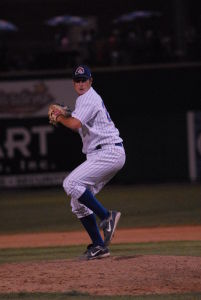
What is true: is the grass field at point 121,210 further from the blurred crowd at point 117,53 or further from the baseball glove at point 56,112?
the blurred crowd at point 117,53

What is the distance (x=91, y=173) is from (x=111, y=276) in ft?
3.79

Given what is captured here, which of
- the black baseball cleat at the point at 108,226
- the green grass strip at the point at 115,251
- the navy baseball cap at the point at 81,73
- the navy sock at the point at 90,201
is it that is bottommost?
the green grass strip at the point at 115,251

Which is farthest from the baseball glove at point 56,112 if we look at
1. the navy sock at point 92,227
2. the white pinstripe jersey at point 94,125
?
the navy sock at point 92,227

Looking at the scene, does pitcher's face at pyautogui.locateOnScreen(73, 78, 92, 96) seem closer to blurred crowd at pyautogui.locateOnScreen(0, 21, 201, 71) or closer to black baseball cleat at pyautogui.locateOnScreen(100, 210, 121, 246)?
black baseball cleat at pyautogui.locateOnScreen(100, 210, 121, 246)

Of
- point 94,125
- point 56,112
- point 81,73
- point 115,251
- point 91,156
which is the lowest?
point 115,251

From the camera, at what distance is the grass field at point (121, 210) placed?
31.6ft

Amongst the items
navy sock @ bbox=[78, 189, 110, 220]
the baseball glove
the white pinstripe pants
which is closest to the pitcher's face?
the baseball glove

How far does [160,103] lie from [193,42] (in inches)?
116

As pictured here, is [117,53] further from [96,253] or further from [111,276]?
[111,276]

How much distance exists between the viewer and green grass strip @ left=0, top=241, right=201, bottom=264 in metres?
9.06

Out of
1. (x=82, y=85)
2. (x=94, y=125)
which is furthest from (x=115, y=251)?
(x=82, y=85)

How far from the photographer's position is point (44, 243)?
11000 millimetres

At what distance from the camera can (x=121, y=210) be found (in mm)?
14625

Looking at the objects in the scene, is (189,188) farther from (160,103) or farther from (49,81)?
(49,81)
